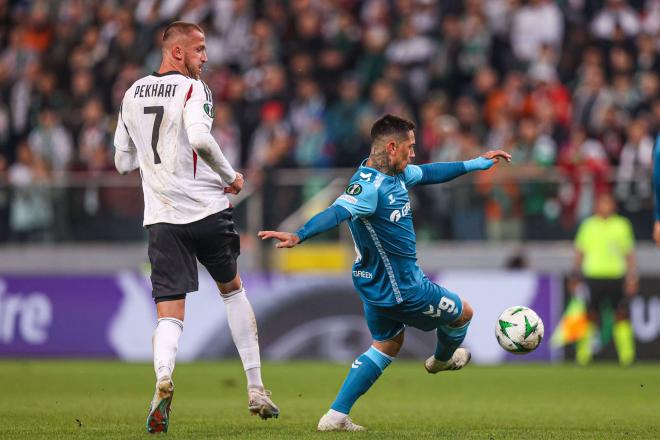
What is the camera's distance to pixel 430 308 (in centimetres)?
819

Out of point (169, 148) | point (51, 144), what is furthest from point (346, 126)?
point (169, 148)

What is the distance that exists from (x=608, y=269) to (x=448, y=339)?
8451 mm

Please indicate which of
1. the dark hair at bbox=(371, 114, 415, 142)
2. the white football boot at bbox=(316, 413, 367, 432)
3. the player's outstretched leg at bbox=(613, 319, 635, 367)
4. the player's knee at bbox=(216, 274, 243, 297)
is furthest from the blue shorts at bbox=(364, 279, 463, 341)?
the player's outstretched leg at bbox=(613, 319, 635, 367)

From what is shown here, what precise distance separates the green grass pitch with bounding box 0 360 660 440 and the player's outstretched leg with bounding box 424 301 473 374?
0.42m

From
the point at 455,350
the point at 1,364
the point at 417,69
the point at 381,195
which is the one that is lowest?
the point at 1,364

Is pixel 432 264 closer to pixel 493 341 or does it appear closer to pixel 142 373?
pixel 493 341

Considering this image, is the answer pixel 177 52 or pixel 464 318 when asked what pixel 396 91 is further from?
pixel 177 52

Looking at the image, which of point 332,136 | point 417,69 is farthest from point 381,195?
point 417,69

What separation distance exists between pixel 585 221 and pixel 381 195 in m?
9.07

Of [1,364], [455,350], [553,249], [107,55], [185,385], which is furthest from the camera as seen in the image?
[107,55]

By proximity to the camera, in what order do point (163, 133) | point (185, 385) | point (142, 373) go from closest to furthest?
point (163, 133) < point (185, 385) < point (142, 373)

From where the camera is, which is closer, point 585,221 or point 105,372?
point 105,372

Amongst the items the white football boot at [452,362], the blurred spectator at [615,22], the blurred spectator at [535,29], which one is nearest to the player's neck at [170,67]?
the white football boot at [452,362]

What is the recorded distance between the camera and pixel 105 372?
48.9 feet
